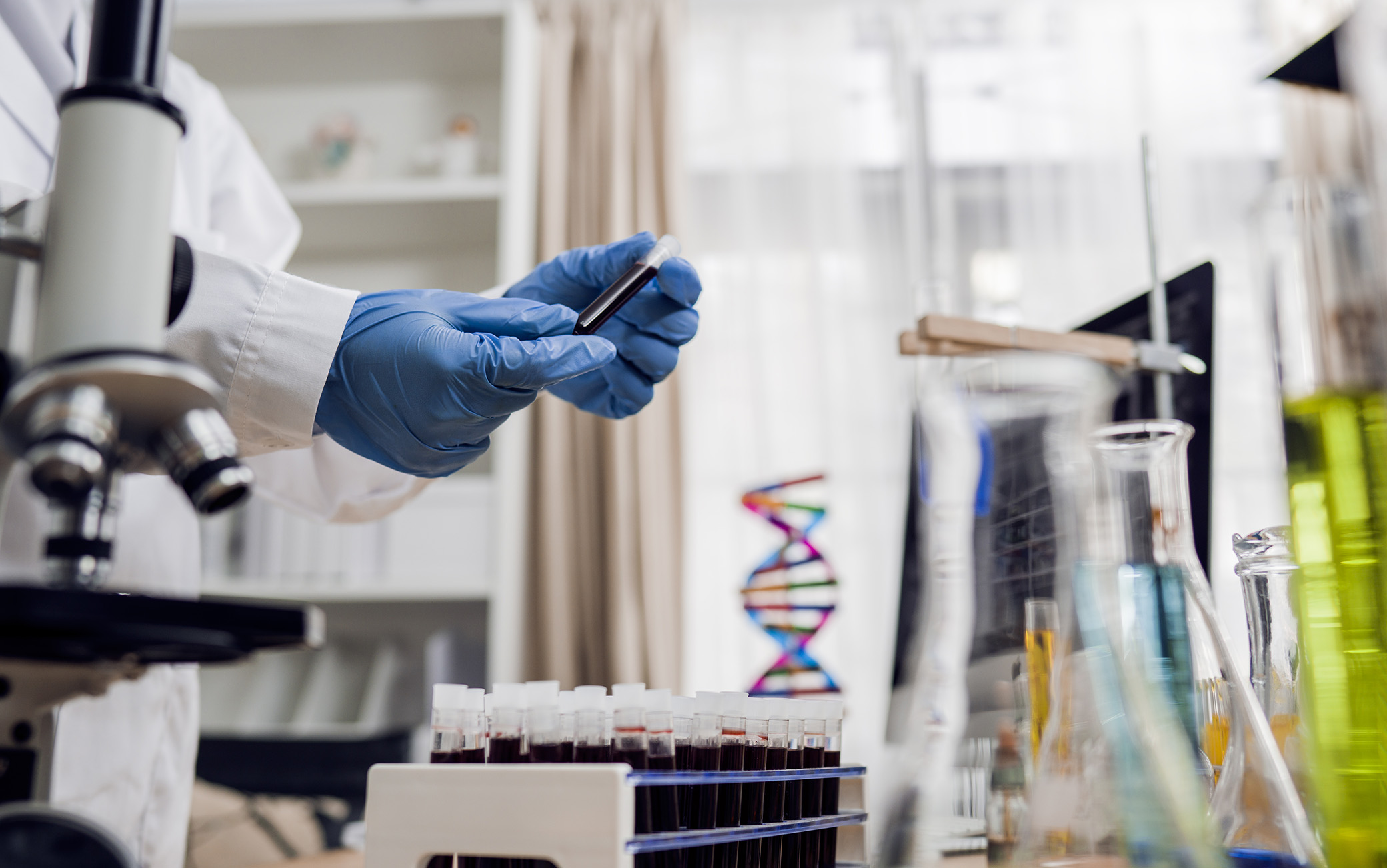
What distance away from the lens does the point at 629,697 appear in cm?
50

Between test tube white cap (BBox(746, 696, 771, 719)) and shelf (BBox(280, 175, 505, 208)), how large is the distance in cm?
Result: 190

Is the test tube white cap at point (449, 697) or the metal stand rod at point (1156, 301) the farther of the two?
the metal stand rod at point (1156, 301)

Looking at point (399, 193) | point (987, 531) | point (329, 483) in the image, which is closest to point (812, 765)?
point (987, 531)

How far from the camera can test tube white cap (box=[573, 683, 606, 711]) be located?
0.50 metres

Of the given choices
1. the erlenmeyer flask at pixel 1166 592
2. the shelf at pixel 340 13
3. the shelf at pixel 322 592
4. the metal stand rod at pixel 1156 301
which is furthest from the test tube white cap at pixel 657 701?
the shelf at pixel 340 13

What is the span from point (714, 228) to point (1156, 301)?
1.80 metres

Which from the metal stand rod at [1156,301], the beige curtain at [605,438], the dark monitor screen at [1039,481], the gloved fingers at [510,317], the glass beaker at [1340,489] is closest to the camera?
the glass beaker at [1340,489]

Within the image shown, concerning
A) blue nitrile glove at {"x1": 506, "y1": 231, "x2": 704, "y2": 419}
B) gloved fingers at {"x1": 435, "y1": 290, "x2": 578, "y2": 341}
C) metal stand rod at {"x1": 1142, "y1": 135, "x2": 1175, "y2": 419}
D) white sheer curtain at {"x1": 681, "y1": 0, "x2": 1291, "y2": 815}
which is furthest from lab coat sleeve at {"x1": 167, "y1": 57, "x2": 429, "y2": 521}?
white sheer curtain at {"x1": 681, "y1": 0, "x2": 1291, "y2": 815}

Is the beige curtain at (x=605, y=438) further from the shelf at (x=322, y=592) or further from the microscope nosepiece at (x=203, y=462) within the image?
the microscope nosepiece at (x=203, y=462)

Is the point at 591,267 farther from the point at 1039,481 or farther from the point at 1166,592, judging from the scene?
the point at 1166,592

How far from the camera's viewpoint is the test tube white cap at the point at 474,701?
0.52 m

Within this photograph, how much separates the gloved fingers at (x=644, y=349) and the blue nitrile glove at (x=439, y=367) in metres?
0.19

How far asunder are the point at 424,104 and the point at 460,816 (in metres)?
2.47

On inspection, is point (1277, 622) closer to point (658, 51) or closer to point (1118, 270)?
point (1118, 270)
